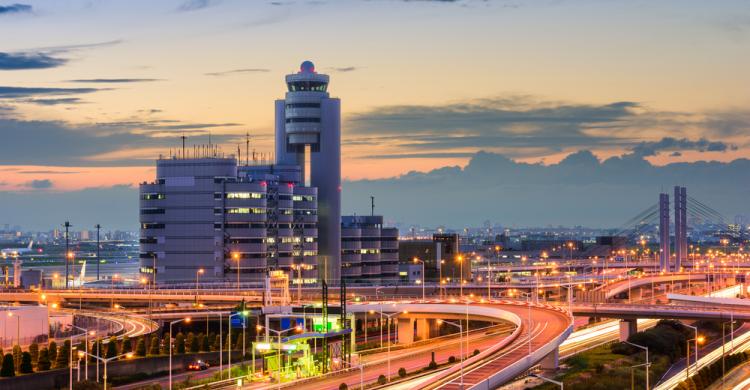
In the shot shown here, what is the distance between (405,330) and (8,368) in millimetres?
60405

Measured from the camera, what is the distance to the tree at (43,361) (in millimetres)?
106562

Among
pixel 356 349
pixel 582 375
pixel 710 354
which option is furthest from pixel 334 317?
pixel 710 354

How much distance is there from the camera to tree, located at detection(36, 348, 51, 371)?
107 meters

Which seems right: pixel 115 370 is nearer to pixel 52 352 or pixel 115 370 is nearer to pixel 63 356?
pixel 63 356

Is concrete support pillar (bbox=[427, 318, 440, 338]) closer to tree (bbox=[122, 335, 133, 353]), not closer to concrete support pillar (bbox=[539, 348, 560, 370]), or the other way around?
concrete support pillar (bbox=[539, 348, 560, 370])

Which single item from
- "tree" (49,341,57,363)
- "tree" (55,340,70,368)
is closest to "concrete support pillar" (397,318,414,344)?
"tree" (55,340,70,368)

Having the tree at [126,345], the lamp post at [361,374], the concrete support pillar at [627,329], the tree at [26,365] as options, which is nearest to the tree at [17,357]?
the tree at [26,365]

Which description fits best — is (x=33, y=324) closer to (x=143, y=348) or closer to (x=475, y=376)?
(x=143, y=348)

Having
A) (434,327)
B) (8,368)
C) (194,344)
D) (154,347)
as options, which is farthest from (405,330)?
(8,368)

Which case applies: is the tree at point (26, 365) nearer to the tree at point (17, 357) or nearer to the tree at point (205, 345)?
the tree at point (17, 357)

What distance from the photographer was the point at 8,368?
103 m

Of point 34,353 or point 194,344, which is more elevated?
point 34,353

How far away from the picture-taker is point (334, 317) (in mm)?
128750

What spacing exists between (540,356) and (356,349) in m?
40.7
